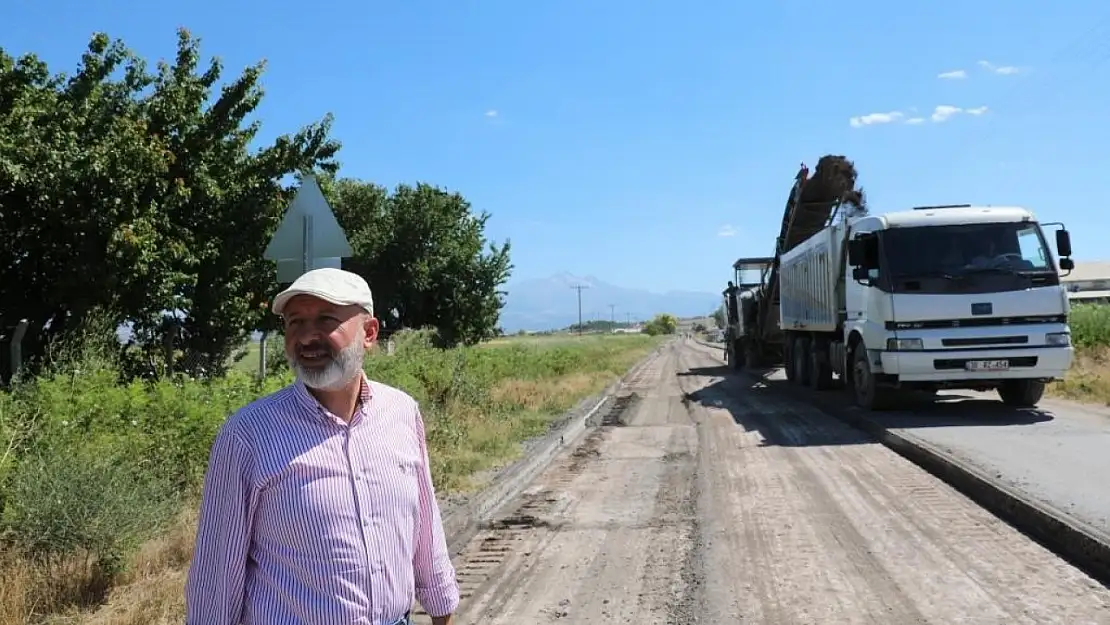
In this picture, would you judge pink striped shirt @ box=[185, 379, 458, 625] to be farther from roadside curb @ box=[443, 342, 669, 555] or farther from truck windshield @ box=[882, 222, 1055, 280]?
truck windshield @ box=[882, 222, 1055, 280]

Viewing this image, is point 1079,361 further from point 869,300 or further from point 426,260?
point 426,260

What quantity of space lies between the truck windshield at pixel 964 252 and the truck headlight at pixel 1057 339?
3.09 feet

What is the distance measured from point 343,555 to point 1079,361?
21819 mm

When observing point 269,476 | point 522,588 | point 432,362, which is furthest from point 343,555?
point 432,362

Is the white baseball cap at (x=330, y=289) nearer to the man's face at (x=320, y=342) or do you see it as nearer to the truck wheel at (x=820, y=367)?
the man's face at (x=320, y=342)

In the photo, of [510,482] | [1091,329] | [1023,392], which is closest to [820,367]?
[1023,392]

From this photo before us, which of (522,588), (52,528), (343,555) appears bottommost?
(522,588)

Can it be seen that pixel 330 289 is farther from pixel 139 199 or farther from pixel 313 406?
pixel 139 199

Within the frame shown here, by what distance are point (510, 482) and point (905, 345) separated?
6.58 meters

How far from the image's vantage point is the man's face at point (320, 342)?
2387 millimetres

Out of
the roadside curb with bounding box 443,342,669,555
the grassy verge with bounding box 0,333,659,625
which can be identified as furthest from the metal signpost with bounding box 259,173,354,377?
the roadside curb with bounding box 443,342,669,555

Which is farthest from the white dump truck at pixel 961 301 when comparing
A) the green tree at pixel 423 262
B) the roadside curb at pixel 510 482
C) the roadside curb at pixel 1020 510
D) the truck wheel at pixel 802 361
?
the green tree at pixel 423 262

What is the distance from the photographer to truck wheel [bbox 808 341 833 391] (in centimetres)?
1758

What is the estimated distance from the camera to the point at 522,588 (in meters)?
5.52
